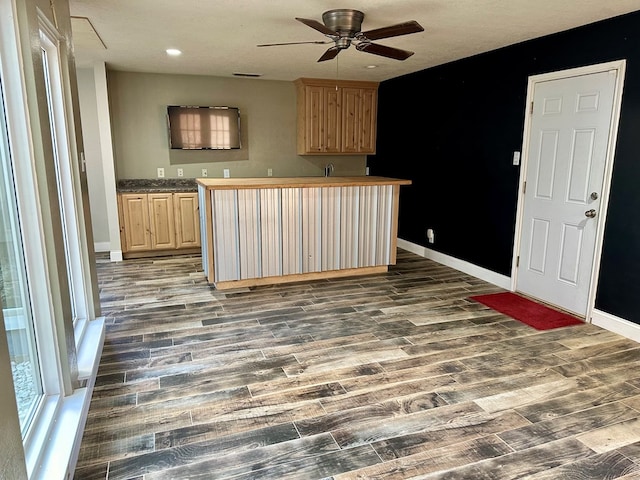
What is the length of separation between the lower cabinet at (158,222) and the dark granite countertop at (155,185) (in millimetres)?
64

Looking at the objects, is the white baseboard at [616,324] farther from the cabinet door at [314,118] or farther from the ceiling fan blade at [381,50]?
the cabinet door at [314,118]

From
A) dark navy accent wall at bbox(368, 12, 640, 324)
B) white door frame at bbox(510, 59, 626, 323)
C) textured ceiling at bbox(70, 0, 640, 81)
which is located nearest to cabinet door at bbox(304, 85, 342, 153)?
dark navy accent wall at bbox(368, 12, 640, 324)

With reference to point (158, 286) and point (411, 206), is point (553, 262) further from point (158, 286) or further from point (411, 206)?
point (158, 286)

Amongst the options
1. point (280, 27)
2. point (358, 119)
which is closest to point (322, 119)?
point (358, 119)

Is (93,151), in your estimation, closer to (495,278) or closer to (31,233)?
(31,233)

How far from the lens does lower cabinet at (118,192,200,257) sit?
18.6ft

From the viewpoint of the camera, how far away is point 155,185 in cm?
608

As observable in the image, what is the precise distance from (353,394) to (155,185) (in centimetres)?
457

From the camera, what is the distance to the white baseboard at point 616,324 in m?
3.37

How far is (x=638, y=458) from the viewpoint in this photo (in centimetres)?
212

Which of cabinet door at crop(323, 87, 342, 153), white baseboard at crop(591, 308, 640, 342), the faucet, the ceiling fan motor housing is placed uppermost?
the ceiling fan motor housing

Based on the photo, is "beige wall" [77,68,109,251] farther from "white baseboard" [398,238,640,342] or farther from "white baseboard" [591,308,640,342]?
"white baseboard" [591,308,640,342]

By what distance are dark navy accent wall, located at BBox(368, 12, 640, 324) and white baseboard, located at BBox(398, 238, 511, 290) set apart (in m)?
0.06

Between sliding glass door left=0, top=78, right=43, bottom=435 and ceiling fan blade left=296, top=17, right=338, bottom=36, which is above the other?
ceiling fan blade left=296, top=17, right=338, bottom=36
